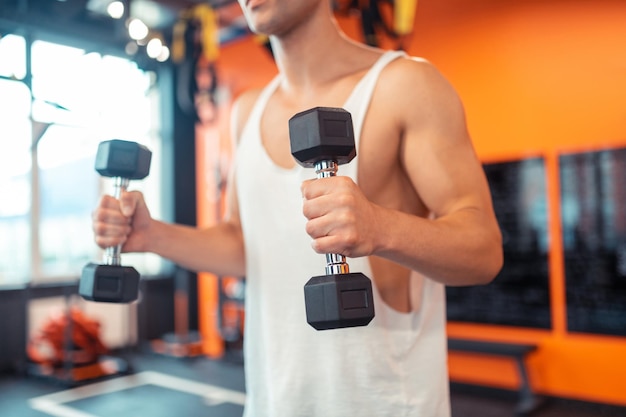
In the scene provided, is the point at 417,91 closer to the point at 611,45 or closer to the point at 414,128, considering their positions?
the point at 414,128

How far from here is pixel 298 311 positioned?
0.93 meters

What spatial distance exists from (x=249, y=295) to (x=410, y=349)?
32cm

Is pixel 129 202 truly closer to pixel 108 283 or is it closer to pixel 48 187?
pixel 108 283

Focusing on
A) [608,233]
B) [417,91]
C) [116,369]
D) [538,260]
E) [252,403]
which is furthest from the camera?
[116,369]

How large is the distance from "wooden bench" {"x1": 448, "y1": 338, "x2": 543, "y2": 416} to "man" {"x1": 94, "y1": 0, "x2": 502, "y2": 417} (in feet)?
10.4

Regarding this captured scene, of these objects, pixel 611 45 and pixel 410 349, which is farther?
pixel 611 45

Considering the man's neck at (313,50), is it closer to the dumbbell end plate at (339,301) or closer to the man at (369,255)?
the man at (369,255)

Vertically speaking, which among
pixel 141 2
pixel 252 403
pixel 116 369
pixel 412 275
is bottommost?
pixel 116 369

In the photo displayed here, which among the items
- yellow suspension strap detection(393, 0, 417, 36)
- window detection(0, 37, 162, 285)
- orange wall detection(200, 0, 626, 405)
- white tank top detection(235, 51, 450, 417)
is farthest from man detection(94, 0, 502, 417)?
orange wall detection(200, 0, 626, 405)

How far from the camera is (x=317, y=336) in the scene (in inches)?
35.8

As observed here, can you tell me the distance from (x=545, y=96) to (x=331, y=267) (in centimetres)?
391

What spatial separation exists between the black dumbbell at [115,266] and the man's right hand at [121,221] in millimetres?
20

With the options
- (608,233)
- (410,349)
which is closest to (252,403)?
(410,349)

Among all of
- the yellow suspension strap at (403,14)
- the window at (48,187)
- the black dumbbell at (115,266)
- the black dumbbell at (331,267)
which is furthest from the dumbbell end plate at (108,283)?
the window at (48,187)
